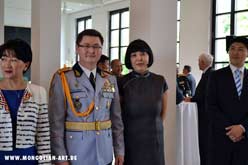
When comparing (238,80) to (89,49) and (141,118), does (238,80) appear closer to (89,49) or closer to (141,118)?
(141,118)

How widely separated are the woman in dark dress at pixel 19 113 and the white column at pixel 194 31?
7.54 meters

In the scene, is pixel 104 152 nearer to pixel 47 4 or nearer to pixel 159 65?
pixel 159 65

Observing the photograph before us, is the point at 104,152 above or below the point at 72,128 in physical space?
below

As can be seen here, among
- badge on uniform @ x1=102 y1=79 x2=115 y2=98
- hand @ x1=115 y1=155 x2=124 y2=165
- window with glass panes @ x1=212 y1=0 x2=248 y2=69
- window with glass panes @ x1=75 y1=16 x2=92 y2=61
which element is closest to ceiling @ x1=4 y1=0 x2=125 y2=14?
window with glass panes @ x1=75 y1=16 x2=92 y2=61

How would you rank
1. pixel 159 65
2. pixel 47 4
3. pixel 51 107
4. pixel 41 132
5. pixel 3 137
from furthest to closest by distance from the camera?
pixel 47 4 < pixel 159 65 < pixel 51 107 < pixel 41 132 < pixel 3 137

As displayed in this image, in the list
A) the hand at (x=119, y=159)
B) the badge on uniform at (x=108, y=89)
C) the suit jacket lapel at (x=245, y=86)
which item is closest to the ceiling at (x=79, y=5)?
the suit jacket lapel at (x=245, y=86)

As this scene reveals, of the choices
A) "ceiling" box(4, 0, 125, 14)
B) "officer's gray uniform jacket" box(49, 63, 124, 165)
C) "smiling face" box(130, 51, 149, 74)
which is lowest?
"officer's gray uniform jacket" box(49, 63, 124, 165)

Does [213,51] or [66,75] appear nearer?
[66,75]

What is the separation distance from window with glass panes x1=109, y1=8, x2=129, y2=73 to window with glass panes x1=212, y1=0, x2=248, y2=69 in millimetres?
4390

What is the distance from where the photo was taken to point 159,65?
3.47 m

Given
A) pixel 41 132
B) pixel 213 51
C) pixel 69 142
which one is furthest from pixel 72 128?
pixel 213 51

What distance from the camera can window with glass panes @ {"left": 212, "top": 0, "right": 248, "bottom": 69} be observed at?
888cm

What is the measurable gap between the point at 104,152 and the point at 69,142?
0.24 metres

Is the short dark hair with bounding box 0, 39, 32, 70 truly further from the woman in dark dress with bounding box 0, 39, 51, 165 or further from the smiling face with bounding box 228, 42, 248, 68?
the smiling face with bounding box 228, 42, 248, 68
